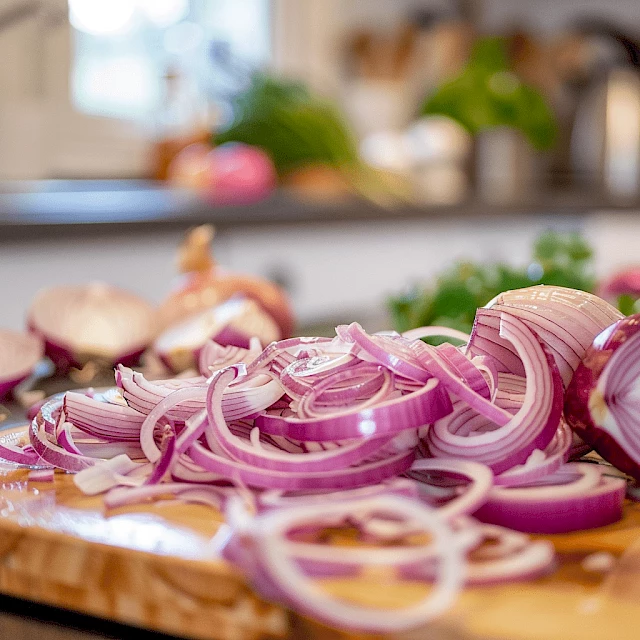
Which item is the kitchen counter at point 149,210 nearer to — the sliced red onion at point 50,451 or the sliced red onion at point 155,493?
the sliced red onion at point 50,451

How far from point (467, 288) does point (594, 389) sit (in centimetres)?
39

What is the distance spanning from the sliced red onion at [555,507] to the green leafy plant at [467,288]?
37 cm

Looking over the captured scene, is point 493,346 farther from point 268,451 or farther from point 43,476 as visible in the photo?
point 43,476

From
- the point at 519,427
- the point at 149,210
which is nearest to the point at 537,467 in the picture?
the point at 519,427

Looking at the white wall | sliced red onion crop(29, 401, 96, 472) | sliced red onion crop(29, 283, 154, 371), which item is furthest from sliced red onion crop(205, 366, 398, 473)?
the white wall

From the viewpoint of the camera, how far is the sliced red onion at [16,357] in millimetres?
902

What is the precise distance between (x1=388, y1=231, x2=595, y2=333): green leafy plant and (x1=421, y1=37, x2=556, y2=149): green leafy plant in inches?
121

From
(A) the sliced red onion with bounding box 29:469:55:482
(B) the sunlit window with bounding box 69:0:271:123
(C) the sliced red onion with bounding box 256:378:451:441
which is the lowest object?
(A) the sliced red onion with bounding box 29:469:55:482

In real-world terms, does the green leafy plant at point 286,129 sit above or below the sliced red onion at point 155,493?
above

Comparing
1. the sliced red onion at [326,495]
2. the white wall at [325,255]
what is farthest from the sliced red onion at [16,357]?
the white wall at [325,255]

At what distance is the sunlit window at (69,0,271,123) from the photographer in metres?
3.33

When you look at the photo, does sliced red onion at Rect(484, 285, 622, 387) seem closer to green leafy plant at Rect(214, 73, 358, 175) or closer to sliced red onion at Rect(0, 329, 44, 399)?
sliced red onion at Rect(0, 329, 44, 399)

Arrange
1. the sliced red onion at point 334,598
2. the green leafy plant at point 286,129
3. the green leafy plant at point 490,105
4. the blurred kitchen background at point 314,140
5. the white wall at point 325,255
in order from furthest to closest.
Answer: the green leafy plant at point 490,105, the green leafy plant at point 286,129, the blurred kitchen background at point 314,140, the white wall at point 325,255, the sliced red onion at point 334,598

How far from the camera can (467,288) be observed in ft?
3.27
